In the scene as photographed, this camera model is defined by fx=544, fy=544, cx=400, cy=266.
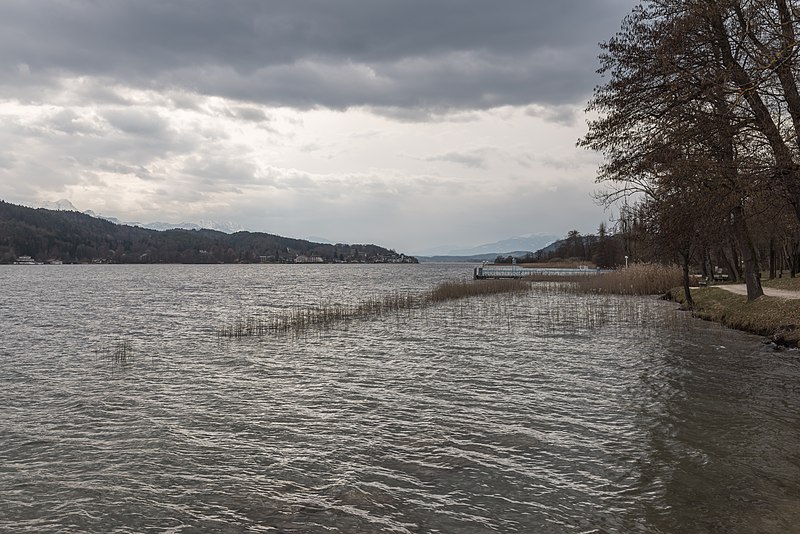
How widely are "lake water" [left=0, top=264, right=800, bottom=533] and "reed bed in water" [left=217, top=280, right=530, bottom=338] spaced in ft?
17.4

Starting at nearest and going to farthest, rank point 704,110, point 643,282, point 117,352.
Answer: point 704,110 → point 117,352 → point 643,282

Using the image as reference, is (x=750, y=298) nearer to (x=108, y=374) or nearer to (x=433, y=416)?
(x=433, y=416)

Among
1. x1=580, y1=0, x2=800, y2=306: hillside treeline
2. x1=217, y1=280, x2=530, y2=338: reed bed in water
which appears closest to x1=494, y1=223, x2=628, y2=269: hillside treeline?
x1=217, y1=280, x2=530, y2=338: reed bed in water

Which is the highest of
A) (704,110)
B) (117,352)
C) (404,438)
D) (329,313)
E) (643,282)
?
(704,110)

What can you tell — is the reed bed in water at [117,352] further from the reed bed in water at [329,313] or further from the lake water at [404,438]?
the reed bed in water at [329,313]

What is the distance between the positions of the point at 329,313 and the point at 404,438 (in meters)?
23.0

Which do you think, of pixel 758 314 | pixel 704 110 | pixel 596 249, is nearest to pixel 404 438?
pixel 704 110

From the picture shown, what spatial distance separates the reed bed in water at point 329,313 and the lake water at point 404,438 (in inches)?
209

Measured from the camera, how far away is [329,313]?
32.6 metres

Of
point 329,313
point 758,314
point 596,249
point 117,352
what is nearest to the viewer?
point 117,352

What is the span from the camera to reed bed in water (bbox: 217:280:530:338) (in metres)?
26.6

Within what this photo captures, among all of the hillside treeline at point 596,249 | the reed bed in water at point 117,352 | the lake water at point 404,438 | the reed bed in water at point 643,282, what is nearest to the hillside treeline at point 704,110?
the lake water at point 404,438

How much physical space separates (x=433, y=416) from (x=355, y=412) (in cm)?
175

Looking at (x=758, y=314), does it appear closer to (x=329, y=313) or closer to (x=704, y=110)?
(x=704, y=110)
